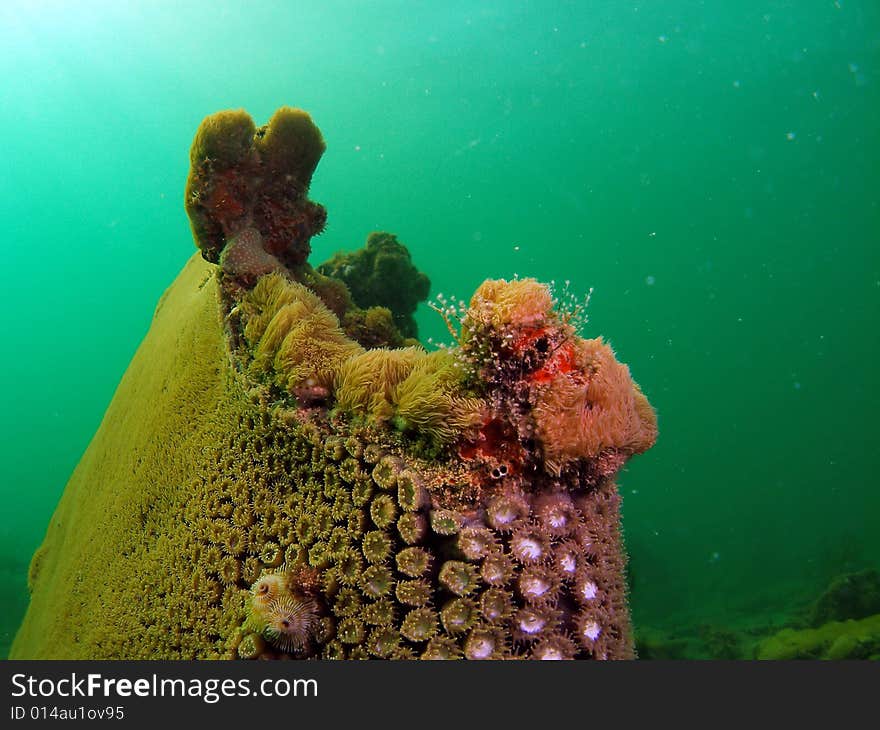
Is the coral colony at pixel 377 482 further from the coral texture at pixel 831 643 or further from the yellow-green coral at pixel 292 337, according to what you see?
→ the coral texture at pixel 831 643

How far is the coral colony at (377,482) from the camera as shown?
216 cm

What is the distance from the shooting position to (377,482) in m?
2.26

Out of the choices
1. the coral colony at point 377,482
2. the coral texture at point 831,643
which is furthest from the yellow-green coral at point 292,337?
the coral texture at point 831,643

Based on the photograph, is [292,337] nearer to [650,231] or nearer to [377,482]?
[377,482]

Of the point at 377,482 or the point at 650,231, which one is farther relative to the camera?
the point at 650,231

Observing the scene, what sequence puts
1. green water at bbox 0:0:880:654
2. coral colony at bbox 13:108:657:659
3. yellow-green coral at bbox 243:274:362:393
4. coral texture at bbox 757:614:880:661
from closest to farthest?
coral colony at bbox 13:108:657:659
yellow-green coral at bbox 243:274:362:393
coral texture at bbox 757:614:880:661
green water at bbox 0:0:880:654

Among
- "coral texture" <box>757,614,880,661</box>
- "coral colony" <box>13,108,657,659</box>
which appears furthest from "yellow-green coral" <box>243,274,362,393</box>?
"coral texture" <box>757,614,880,661</box>

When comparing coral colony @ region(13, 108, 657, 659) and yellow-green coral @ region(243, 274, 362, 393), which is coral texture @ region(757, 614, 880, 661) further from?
yellow-green coral @ region(243, 274, 362, 393)

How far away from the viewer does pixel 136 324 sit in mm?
93062

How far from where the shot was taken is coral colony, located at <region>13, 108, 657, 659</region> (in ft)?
7.09

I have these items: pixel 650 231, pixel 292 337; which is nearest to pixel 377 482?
pixel 292 337

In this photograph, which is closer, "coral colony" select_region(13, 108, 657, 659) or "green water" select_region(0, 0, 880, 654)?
"coral colony" select_region(13, 108, 657, 659)

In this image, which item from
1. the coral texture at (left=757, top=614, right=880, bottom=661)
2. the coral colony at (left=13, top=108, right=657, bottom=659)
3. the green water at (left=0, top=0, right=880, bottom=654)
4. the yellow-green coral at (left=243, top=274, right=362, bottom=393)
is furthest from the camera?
the green water at (left=0, top=0, right=880, bottom=654)

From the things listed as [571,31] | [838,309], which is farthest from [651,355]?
[571,31]
